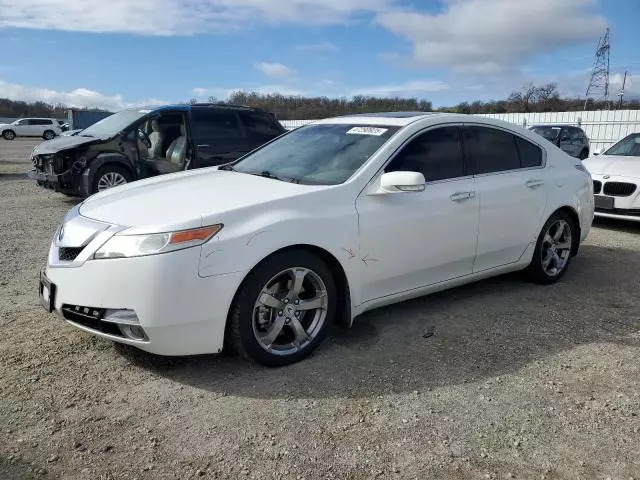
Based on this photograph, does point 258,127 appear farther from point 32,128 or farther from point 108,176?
point 32,128

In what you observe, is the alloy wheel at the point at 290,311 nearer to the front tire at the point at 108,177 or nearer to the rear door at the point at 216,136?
the rear door at the point at 216,136

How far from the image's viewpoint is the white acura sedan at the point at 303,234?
3.12 metres

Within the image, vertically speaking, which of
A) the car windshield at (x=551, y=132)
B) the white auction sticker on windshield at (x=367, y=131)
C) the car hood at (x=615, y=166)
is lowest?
the car hood at (x=615, y=166)

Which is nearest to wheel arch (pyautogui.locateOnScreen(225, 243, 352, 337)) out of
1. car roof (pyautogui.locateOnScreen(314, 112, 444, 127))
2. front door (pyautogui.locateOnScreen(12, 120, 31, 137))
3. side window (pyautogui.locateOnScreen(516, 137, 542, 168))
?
car roof (pyautogui.locateOnScreen(314, 112, 444, 127))

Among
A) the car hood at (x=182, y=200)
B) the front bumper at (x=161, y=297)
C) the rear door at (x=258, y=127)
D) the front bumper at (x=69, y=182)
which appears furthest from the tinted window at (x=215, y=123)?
the front bumper at (x=161, y=297)

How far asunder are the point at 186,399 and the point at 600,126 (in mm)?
24359

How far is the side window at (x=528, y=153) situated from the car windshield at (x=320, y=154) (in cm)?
151

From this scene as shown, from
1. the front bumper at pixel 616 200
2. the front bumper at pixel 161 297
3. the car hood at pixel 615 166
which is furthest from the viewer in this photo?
the car hood at pixel 615 166

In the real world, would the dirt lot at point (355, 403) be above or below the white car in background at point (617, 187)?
below

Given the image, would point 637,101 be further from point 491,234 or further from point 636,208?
point 491,234

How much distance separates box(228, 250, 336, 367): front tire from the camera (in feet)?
10.8

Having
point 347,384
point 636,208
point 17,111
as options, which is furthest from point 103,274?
point 17,111

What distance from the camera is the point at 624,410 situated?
10.3ft

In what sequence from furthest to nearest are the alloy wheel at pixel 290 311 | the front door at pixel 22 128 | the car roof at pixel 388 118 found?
1. the front door at pixel 22 128
2. the car roof at pixel 388 118
3. the alloy wheel at pixel 290 311
